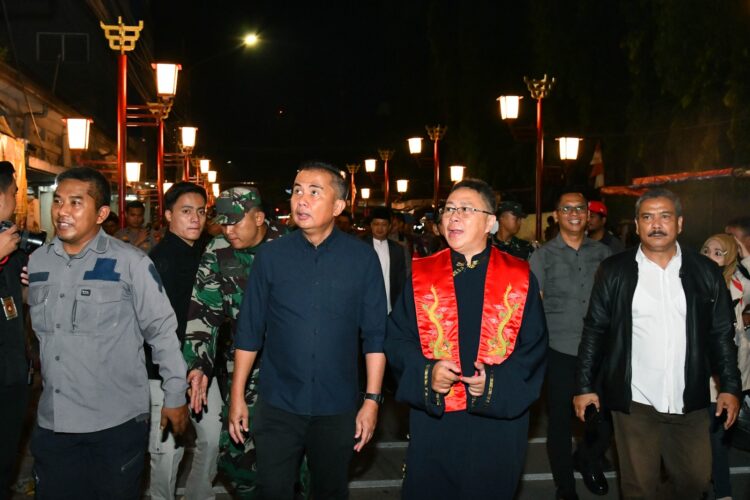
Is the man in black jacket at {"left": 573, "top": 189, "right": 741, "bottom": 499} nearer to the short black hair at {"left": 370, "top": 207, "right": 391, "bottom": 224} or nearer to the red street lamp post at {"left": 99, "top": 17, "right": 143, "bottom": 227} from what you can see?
the short black hair at {"left": 370, "top": 207, "right": 391, "bottom": 224}

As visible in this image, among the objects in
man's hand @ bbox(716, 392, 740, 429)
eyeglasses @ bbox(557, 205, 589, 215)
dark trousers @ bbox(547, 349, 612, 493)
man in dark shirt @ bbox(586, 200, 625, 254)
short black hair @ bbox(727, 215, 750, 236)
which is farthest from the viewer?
man in dark shirt @ bbox(586, 200, 625, 254)

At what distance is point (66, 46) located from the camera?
31891 millimetres

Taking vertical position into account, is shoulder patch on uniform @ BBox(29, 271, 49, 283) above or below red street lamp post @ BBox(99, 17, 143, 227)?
below

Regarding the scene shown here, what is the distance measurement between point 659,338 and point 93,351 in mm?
3239

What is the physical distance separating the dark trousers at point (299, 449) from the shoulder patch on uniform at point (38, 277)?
1.32 m

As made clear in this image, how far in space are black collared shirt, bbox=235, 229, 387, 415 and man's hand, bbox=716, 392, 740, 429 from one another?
2.10 m

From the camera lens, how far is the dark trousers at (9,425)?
183 inches

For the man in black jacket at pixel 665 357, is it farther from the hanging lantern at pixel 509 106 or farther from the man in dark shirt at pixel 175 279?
the hanging lantern at pixel 509 106

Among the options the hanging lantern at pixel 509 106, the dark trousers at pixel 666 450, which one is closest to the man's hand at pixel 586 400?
the dark trousers at pixel 666 450

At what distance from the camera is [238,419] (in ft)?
14.6

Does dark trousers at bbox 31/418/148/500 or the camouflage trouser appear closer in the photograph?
dark trousers at bbox 31/418/148/500

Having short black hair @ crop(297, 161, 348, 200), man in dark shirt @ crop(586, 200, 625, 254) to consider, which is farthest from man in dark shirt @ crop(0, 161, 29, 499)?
man in dark shirt @ crop(586, 200, 625, 254)

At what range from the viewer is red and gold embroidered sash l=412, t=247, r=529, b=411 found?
13.7ft

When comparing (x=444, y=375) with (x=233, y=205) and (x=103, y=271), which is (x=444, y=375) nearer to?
(x=103, y=271)
